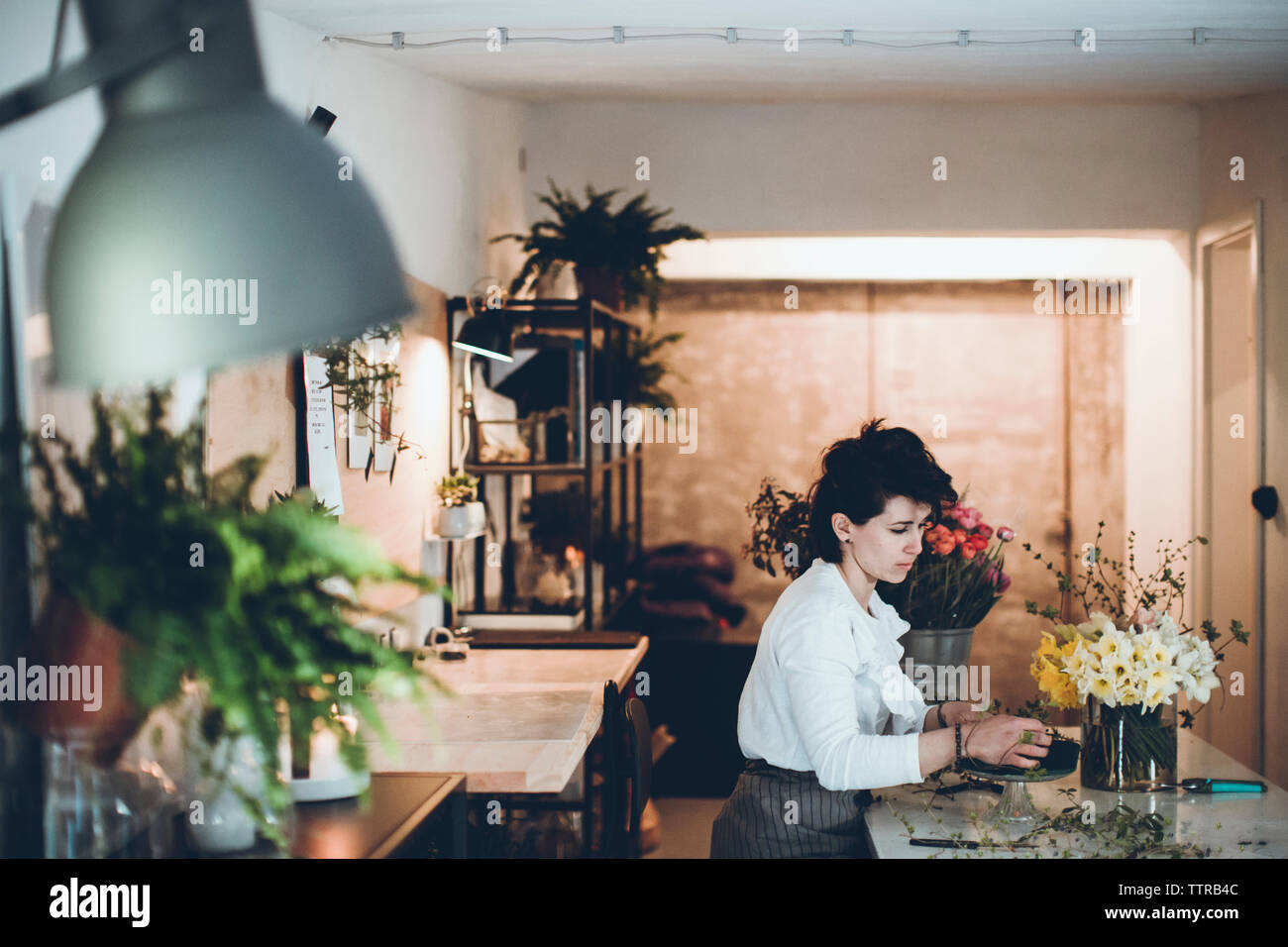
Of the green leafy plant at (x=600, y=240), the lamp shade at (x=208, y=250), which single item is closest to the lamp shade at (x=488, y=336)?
the green leafy plant at (x=600, y=240)

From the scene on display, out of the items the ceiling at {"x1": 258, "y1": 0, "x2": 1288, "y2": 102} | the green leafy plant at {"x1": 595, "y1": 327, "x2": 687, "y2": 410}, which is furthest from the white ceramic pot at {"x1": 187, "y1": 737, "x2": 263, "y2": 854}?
the green leafy plant at {"x1": 595, "y1": 327, "x2": 687, "y2": 410}

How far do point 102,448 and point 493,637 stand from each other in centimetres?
227

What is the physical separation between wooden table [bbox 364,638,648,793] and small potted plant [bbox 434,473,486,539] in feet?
1.29

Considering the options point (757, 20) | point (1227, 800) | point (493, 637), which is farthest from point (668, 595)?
point (1227, 800)

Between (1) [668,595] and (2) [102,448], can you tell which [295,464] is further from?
(1) [668,595]

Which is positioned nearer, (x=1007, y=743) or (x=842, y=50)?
(x=1007, y=743)

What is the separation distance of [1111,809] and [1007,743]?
25 cm

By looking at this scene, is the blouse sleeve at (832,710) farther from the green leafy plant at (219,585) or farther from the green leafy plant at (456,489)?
the green leafy plant at (456,489)

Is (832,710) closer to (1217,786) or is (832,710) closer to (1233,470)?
(1217,786)

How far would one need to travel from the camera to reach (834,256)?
5.04m

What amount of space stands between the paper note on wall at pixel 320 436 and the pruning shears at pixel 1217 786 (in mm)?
1911

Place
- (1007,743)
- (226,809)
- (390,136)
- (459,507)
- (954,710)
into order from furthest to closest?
(459,507)
(390,136)
(954,710)
(1007,743)
(226,809)

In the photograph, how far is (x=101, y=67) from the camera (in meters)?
1.62

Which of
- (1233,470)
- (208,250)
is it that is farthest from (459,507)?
(1233,470)
